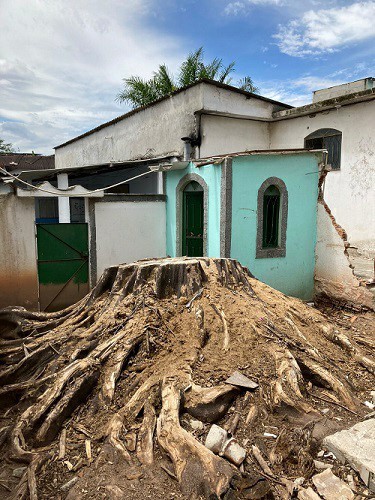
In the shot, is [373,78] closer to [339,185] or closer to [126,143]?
[339,185]

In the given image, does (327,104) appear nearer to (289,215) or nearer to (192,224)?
(289,215)

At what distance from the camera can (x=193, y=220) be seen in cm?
1136

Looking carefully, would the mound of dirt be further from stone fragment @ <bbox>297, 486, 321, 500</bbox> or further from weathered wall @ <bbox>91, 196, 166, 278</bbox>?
weathered wall @ <bbox>91, 196, 166, 278</bbox>

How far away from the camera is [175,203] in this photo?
11.5 meters

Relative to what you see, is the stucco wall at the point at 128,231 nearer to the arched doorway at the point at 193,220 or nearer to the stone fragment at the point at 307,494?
the arched doorway at the point at 193,220

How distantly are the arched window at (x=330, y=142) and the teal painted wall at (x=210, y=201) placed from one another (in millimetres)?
5410

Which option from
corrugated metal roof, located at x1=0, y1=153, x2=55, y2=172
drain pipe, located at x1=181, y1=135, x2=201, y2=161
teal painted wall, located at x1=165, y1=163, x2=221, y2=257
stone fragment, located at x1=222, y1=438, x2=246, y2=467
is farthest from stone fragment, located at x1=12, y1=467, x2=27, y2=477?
corrugated metal roof, located at x1=0, y1=153, x2=55, y2=172

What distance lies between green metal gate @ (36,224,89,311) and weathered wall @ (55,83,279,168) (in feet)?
16.2

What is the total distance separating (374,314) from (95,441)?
7.54m

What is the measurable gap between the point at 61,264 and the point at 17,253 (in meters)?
1.15

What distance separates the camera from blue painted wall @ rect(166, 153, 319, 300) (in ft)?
32.0

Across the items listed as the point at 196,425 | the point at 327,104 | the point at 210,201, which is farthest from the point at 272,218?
the point at 196,425

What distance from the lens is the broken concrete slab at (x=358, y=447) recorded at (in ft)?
12.3

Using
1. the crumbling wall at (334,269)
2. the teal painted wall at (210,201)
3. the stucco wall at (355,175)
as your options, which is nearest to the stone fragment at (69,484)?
the teal painted wall at (210,201)
